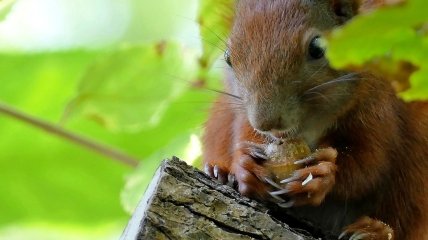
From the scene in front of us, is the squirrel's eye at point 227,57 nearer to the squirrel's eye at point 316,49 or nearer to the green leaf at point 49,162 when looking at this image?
the squirrel's eye at point 316,49

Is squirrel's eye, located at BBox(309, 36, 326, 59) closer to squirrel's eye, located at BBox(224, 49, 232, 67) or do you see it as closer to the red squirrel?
the red squirrel

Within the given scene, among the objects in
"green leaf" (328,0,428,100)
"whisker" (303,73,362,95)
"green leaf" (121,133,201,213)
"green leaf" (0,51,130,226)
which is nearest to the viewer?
"green leaf" (328,0,428,100)

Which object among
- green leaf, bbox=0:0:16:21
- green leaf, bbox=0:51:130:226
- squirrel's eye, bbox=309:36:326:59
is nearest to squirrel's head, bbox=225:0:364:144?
squirrel's eye, bbox=309:36:326:59

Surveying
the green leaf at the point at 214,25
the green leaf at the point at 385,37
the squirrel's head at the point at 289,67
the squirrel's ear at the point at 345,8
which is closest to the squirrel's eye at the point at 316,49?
the squirrel's head at the point at 289,67

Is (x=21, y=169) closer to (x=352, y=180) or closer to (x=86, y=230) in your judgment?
(x=86, y=230)

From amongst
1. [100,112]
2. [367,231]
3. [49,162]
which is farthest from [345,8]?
[49,162]

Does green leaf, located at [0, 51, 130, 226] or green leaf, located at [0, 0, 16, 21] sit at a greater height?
green leaf, located at [0, 51, 130, 226]

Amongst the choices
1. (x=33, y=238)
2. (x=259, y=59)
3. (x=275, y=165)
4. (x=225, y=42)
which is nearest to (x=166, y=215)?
(x=275, y=165)
